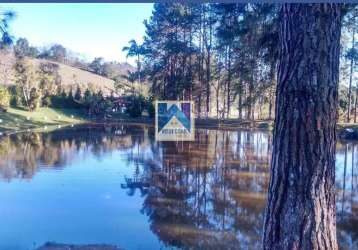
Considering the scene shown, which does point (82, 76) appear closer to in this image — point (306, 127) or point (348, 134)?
point (306, 127)

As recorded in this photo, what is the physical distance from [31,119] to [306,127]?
1617 centimetres

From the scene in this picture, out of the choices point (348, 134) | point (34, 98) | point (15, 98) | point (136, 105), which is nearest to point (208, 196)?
point (136, 105)

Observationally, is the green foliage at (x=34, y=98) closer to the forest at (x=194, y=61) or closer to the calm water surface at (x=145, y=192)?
the forest at (x=194, y=61)

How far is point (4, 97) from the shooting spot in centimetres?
1409

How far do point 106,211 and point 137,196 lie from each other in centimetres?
97

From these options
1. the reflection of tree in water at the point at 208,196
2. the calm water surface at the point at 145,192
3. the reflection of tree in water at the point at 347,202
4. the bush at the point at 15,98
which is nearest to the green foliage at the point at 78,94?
the calm water surface at the point at 145,192

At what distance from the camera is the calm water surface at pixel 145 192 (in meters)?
4.44

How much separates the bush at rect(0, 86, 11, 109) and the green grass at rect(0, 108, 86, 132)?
0.57 meters

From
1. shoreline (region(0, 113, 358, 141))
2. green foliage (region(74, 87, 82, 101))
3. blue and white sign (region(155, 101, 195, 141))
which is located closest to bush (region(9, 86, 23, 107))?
shoreline (region(0, 113, 358, 141))

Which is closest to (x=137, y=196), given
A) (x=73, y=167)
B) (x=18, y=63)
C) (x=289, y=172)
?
(x=73, y=167)

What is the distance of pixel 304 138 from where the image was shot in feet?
4.07

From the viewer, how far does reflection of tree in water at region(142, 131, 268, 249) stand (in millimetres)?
4457

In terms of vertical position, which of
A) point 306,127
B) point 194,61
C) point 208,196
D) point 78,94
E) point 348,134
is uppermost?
point 194,61

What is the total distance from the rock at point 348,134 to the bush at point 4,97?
12.8m
